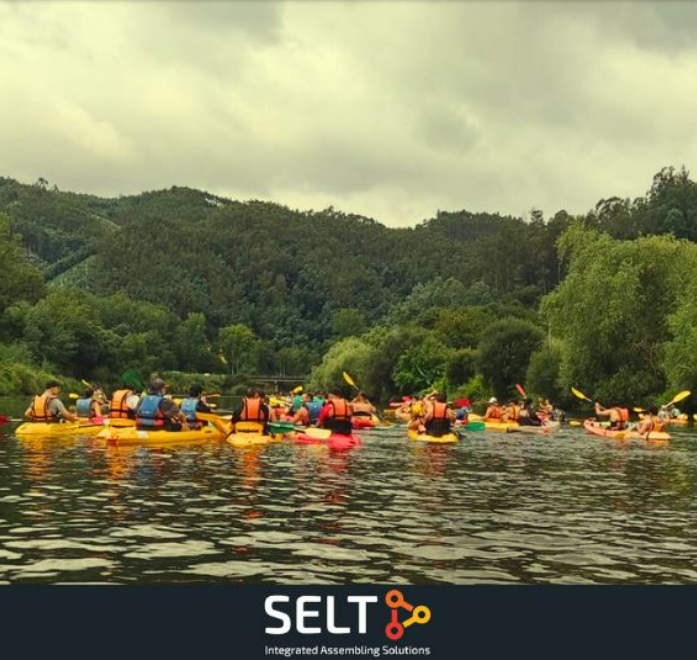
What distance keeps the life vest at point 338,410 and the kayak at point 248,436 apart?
197cm

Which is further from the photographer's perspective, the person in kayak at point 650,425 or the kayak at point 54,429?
the person in kayak at point 650,425

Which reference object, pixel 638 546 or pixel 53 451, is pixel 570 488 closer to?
pixel 638 546

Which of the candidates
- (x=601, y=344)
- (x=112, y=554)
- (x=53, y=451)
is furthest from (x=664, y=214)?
(x=112, y=554)

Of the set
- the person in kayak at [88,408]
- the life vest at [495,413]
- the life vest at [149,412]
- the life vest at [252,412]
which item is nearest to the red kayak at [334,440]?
the life vest at [252,412]

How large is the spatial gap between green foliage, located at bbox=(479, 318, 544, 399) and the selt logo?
2613 inches

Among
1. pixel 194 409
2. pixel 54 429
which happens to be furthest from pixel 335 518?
pixel 54 429

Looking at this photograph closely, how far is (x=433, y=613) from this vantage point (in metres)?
8.82

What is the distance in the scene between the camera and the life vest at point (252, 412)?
2692 centimetres

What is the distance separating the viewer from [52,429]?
2809 cm

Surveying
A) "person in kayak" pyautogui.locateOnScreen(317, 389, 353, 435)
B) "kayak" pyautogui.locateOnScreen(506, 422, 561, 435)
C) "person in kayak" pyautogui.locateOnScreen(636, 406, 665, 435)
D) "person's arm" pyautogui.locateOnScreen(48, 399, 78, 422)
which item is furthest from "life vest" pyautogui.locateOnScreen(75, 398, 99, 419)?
"person in kayak" pyautogui.locateOnScreen(636, 406, 665, 435)

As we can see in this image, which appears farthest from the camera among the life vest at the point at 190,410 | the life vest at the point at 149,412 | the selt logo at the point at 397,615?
the life vest at the point at 190,410

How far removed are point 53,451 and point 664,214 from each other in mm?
121307

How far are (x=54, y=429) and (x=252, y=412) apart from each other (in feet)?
20.5

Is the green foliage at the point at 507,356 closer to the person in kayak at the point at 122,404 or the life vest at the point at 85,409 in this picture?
the life vest at the point at 85,409
